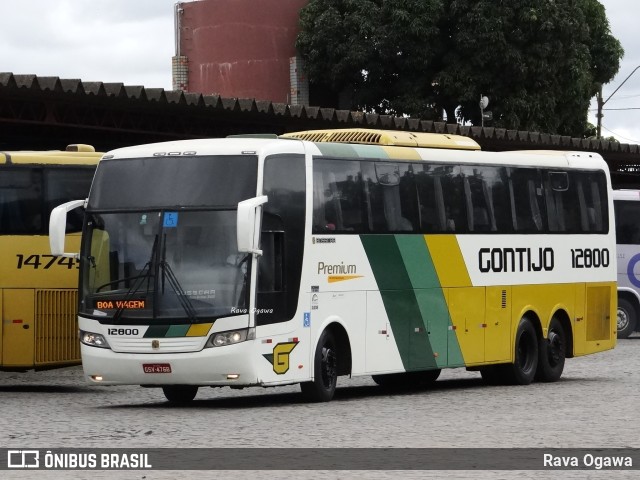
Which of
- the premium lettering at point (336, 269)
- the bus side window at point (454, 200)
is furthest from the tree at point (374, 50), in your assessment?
the premium lettering at point (336, 269)

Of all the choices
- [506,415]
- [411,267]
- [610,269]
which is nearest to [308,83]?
[610,269]

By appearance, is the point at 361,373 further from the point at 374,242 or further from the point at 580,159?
the point at 580,159

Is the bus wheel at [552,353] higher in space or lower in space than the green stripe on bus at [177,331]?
lower

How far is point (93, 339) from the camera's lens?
59.5 ft

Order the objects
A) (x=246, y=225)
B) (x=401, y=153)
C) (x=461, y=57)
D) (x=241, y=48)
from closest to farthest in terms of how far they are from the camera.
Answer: (x=246, y=225) → (x=401, y=153) → (x=461, y=57) → (x=241, y=48)

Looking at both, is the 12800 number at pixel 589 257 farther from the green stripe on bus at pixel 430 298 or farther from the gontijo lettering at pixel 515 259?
the green stripe on bus at pixel 430 298

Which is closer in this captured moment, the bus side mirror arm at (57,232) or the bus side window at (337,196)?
the bus side mirror arm at (57,232)

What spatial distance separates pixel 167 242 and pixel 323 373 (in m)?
2.53

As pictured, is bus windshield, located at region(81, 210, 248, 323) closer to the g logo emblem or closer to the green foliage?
the g logo emblem

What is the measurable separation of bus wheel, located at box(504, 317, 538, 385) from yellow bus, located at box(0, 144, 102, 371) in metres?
6.14

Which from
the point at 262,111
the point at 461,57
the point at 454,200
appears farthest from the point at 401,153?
the point at 461,57

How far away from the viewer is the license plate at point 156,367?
57.5 feet

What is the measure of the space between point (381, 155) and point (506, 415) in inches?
186

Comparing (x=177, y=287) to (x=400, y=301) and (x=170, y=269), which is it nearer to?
(x=170, y=269)
